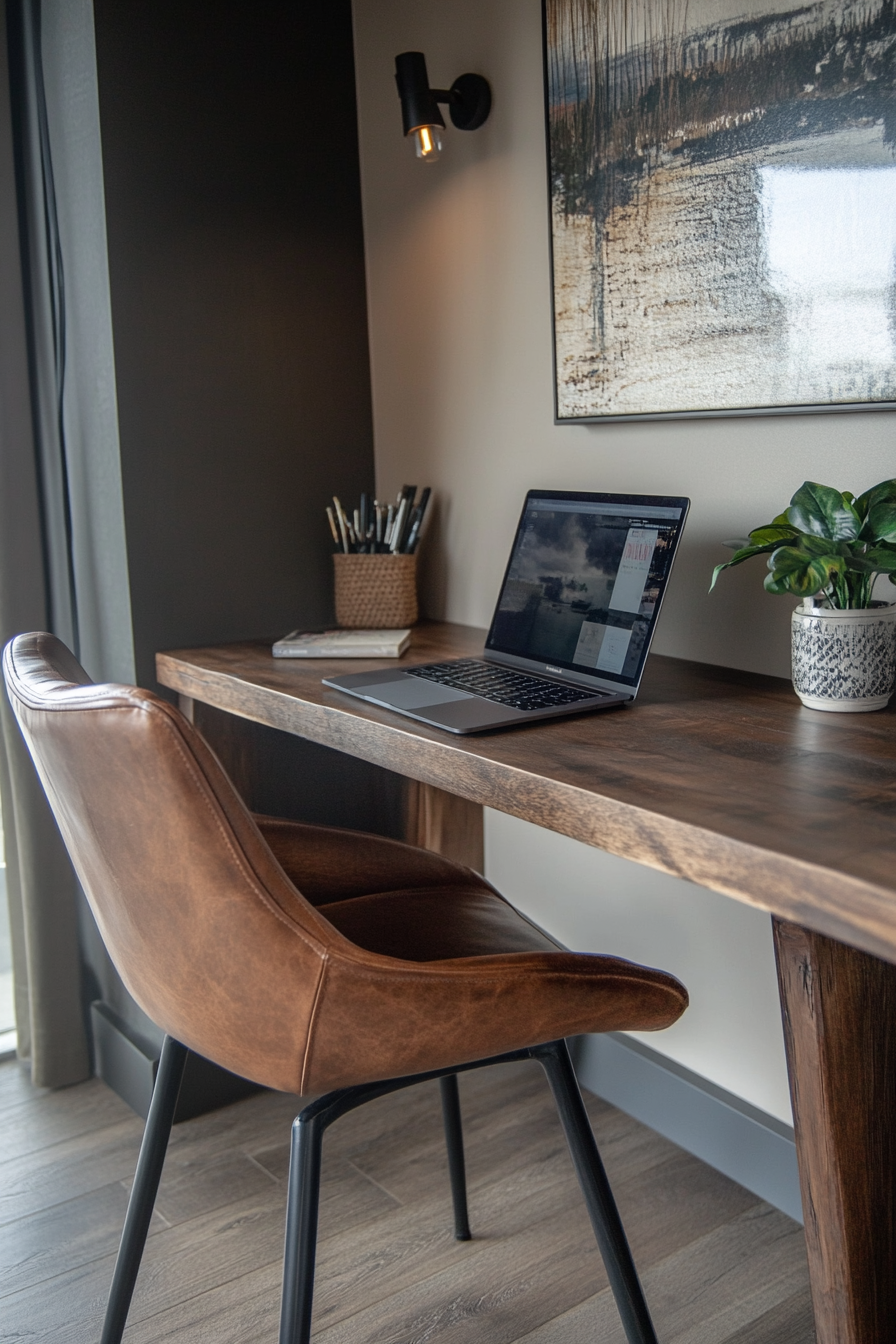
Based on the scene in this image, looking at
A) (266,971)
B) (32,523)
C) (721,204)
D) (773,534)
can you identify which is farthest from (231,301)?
(266,971)

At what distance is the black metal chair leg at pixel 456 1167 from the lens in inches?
62.1

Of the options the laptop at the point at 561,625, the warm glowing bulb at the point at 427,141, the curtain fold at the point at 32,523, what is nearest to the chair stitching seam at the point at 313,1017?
the laptop at the point at 561,625

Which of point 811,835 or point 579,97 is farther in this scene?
point 579,97

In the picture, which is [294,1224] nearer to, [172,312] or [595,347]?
[595,347]

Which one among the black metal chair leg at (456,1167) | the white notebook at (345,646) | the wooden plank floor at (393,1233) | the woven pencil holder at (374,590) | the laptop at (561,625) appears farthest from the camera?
the woven pencil holder at (374,590)

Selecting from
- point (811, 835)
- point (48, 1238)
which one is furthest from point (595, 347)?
point (48, 1238)

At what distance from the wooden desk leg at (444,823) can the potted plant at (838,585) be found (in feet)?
2.73

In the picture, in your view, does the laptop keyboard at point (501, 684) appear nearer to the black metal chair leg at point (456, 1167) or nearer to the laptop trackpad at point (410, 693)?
the laptop trackpad at point (410, 693)

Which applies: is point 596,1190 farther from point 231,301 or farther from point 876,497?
point 231,301

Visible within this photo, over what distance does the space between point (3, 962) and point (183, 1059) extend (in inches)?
46.8

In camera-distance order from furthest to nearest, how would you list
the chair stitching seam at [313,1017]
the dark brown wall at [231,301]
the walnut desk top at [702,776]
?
the dark brown wall at [231,301] → the chair stitching seam at [313,1017] → the walnut desk top at [702,776]

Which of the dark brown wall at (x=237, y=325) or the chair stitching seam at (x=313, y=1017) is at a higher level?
the dark brown wall at (x=237, y=325)

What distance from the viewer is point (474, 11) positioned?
183 cm

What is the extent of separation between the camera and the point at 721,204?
1.47 meters
